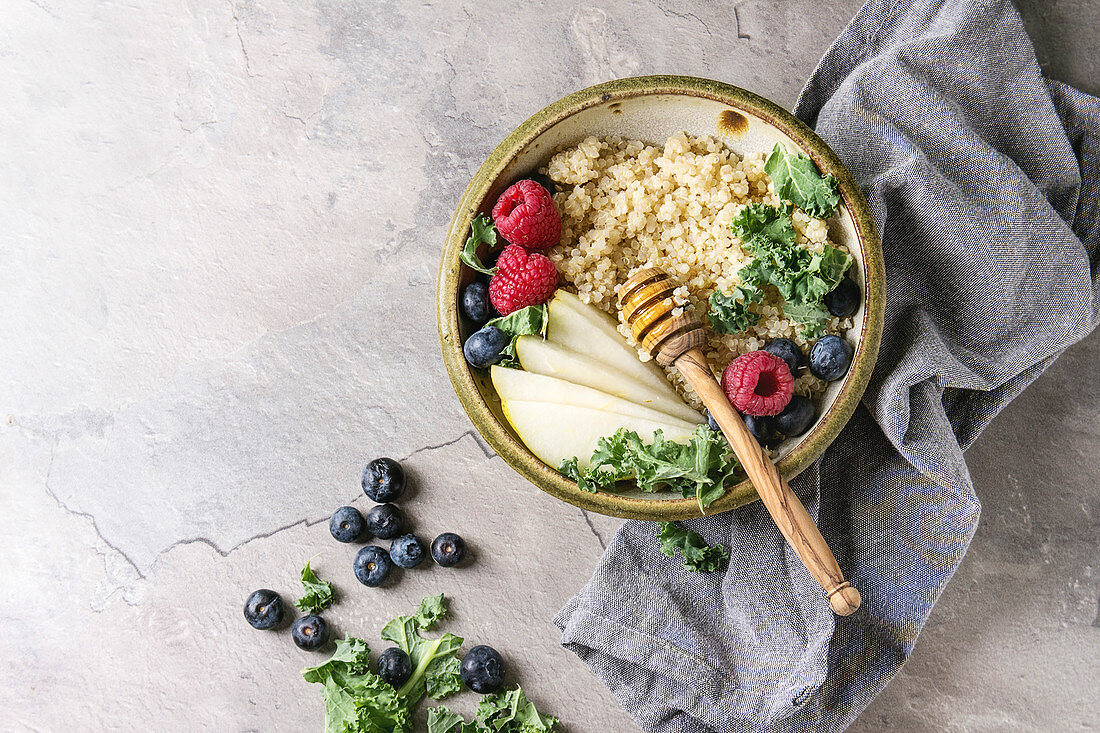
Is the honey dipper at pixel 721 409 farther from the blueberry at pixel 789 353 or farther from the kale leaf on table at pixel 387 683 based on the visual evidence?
the kale leaf on table at pixel 387 683

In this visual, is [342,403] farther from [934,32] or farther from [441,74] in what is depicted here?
[934,32]

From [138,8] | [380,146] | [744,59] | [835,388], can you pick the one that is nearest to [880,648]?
[835,388]

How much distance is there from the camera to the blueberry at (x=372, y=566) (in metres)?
1.87

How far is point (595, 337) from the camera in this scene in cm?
157

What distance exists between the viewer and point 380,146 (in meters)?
1.92

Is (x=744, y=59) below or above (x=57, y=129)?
below

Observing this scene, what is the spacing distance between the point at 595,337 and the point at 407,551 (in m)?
0.74

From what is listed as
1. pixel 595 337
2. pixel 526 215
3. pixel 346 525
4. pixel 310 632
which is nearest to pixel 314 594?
pixel 310 632

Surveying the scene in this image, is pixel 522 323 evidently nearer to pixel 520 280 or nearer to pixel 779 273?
pixel 520 280

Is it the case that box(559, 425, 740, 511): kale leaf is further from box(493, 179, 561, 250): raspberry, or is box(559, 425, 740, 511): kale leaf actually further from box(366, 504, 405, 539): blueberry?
box(366, 504, 405, 539): blueberry

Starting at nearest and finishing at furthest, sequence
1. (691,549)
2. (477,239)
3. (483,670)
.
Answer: (477,239) < (691,549) < (483,670)

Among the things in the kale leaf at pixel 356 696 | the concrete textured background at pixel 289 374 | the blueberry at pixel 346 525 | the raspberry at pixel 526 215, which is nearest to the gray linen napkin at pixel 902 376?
the concrete textured background at pixel 289 374

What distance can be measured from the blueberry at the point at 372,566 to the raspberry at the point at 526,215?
0.88 meters

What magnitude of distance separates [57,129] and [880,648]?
2396mm
